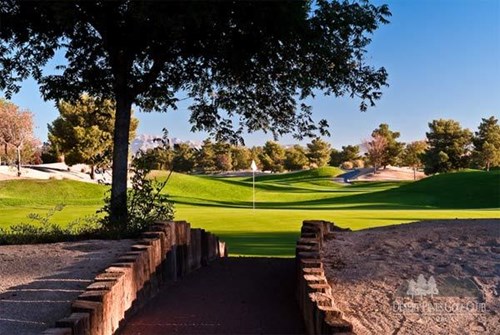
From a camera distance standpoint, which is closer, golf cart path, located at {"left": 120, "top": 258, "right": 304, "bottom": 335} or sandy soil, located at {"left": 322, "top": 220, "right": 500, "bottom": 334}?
sandy soil, located at {"left": 322, "top": 220, "right": 500, "bottom": 334}

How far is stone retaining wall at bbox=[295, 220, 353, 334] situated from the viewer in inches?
149

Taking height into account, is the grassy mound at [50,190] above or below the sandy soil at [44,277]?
above

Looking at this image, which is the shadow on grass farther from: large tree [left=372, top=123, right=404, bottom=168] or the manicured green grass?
large tree [left=372, top=123, right=404, bottom=168]

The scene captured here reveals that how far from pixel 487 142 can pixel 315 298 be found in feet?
179

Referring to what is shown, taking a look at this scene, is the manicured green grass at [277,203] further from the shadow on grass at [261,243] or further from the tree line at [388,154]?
the tree line at [388,154]

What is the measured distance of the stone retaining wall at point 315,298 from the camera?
377cm

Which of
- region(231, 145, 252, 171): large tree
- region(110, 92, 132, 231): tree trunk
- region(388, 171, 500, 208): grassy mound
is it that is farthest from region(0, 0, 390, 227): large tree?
region(231, 145, 252, 171): large tree

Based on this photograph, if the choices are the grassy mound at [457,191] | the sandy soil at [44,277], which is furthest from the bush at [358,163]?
the sandy soil at [44,277]

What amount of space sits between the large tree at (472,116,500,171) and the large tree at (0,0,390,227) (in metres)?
47.7

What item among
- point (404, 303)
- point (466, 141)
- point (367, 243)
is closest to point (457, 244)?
point (367, 243)

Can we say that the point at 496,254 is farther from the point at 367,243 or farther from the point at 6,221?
the point at 6,221

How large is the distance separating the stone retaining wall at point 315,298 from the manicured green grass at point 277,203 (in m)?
4.90

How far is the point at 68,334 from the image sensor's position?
3.86 meters

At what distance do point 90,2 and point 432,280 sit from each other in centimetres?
689
